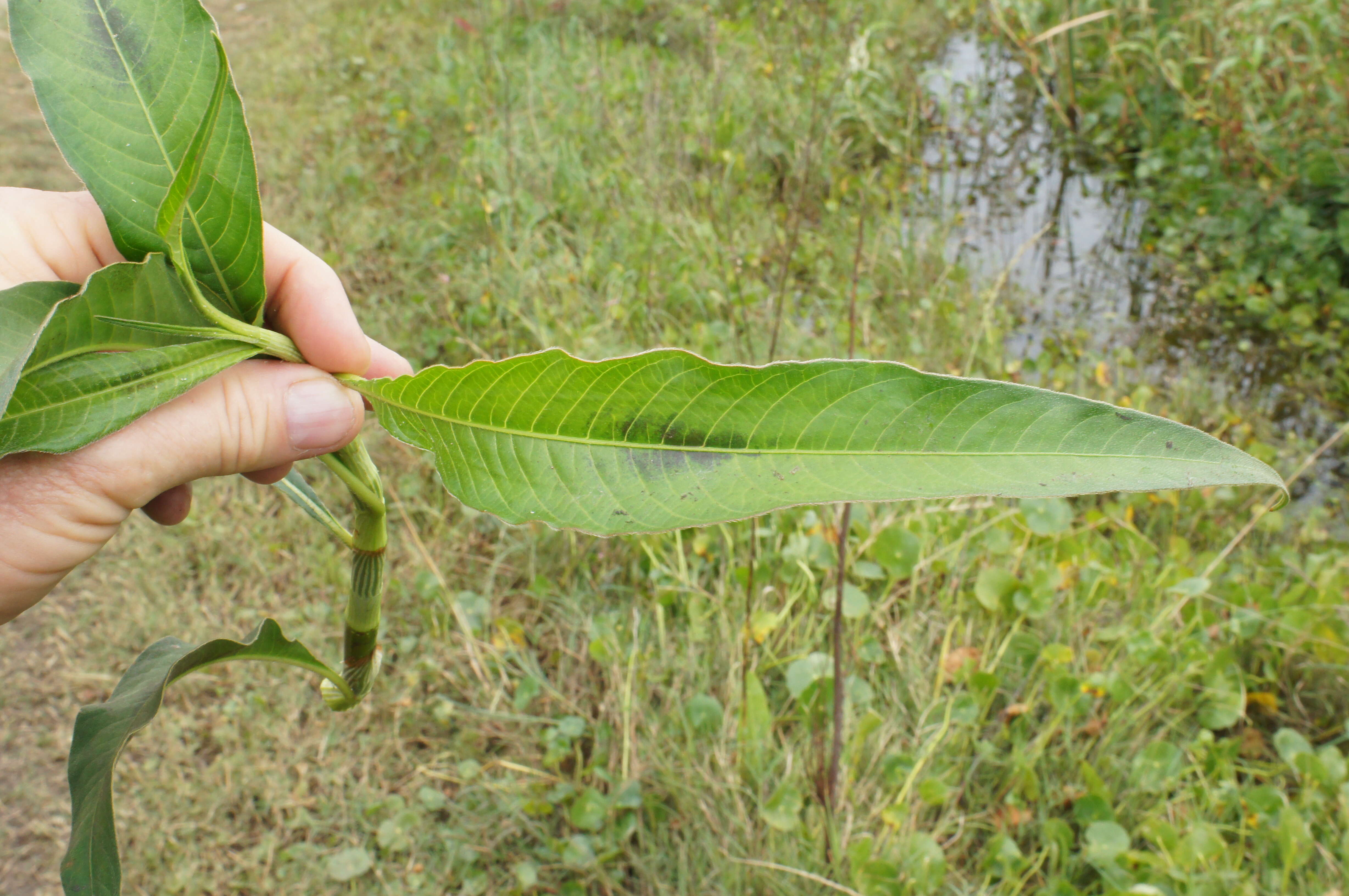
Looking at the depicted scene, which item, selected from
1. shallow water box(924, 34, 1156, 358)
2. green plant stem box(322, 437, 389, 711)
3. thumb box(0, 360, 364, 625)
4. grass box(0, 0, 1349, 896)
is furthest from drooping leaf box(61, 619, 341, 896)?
shallow water box(924, 34, 1156, 358)

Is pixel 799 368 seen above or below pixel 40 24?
below

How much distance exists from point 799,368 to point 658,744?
1323 mm

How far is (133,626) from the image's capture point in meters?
2.08

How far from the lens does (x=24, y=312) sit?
1.84 feet

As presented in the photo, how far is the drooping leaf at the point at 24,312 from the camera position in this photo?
537mm

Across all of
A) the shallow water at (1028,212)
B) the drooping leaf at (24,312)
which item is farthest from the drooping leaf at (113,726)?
the shallow water at (1028,212)

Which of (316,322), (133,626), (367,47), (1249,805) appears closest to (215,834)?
(133,626)

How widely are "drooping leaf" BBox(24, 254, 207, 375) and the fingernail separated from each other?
0.17 metres

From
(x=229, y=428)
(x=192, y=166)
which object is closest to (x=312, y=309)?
(x=229, y=428)

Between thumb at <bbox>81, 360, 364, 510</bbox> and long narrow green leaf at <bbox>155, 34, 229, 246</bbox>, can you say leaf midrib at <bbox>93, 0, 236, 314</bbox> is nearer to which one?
long narrow green leaf at <bbox>155, 34, 229, 246</bbox>

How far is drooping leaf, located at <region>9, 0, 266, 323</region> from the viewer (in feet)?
2.01

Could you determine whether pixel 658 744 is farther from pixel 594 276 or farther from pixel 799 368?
pixel 594 276

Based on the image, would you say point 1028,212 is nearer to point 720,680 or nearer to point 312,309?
point 720,680

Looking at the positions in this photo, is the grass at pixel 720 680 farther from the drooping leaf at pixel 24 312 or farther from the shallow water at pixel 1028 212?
the drooping leaf at pixel 24 312
